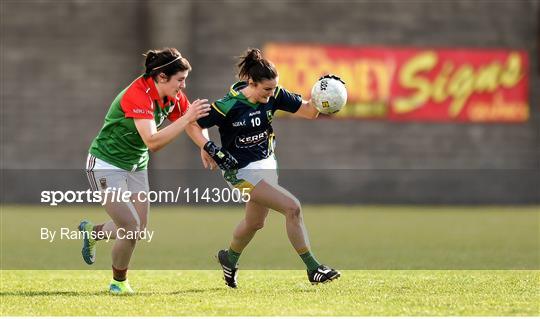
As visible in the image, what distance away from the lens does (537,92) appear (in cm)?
2275

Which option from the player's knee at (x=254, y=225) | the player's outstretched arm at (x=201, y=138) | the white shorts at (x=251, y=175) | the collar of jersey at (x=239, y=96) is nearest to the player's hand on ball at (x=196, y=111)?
the player's outstretched arm at (x=201, y=138)

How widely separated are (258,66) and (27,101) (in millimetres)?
14294

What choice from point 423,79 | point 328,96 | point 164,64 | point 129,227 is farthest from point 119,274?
point 423,79

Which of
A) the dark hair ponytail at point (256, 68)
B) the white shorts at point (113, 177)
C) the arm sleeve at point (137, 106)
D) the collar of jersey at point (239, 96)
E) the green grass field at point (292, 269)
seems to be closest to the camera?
the green grass field at point (292, 269)

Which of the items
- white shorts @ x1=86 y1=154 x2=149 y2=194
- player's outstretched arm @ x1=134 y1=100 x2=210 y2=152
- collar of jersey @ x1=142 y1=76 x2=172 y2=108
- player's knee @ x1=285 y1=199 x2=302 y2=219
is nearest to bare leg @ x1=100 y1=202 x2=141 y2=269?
white shorts @ x1=86 y1=154 x2=149 y2=194

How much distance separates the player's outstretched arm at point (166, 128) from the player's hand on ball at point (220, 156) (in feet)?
1.04

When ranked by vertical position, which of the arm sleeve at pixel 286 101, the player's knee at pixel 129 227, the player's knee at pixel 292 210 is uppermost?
the arm sleeve at pixel 286 101

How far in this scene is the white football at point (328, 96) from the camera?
8086 millimetres

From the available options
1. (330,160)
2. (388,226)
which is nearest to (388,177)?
(330,160)

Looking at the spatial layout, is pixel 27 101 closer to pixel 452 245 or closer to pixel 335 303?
pixel 452 245

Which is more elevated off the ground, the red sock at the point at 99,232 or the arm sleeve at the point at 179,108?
the arm sleeve at the point at 179,108

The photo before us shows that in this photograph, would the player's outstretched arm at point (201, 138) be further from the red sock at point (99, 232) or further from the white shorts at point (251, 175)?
the red sock at point (99, 232)

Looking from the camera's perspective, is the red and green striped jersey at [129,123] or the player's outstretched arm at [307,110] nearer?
the red and green striped jersey at [129,123]

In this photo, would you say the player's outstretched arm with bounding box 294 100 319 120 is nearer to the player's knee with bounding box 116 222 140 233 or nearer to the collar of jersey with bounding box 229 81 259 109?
the collar of jersey with bounding box 229 81 259 109
